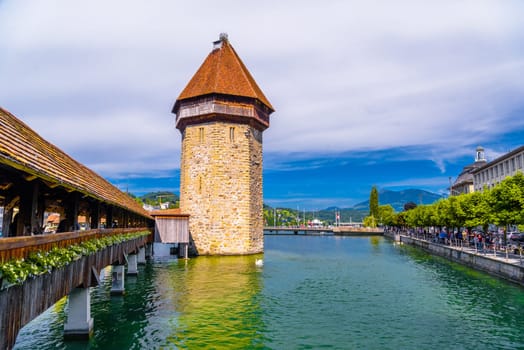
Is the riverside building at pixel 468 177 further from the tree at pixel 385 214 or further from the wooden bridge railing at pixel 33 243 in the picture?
the wooden bridge railing at pixel 33 243

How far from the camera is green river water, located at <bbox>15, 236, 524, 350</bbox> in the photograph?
9938 mm

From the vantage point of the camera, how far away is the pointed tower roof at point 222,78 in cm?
2986

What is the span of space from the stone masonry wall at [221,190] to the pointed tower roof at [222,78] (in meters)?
2.45

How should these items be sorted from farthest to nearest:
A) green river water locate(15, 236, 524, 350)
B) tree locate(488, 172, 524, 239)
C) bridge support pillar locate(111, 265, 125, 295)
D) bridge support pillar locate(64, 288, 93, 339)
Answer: tree locate(488, 172, 524, 239) < bridge support pillar locate(111, 265, 125, 295) < green river water locate(15, 236, 524, 350) < bridge support pillar locate(64, 288, 93, 339)

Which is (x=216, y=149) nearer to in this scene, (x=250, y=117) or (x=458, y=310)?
(x=250, y=117)

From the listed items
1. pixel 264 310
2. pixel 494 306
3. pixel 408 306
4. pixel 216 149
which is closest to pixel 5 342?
pixel 264 310

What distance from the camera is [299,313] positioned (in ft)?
42.4

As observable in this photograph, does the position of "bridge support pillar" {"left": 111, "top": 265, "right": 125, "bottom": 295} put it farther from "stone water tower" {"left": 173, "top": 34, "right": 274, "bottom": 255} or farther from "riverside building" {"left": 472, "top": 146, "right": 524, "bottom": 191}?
"riverside building" {"left": 472, "top": 146, "right": 524, "bottom": 191}

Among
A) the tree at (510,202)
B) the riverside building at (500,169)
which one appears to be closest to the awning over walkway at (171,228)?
the tree at (510,202)

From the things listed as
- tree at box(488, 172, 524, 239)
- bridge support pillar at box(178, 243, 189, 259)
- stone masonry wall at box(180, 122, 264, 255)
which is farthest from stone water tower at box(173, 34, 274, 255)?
tree at box(488, 172, 524, 239)

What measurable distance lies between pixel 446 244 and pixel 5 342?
105 ft

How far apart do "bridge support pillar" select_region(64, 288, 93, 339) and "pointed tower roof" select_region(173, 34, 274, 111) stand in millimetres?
21217

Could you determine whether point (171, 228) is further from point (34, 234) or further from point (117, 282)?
point (34, 234)

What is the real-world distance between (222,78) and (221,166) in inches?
268
